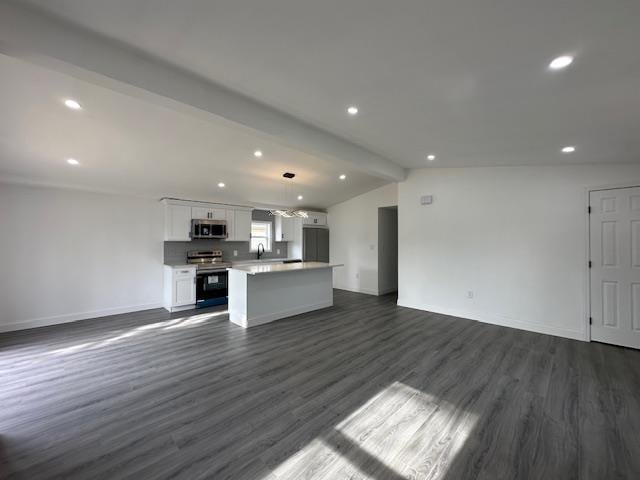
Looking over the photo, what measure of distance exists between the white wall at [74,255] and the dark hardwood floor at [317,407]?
2.71ft

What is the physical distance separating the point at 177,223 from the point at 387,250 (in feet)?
16.4

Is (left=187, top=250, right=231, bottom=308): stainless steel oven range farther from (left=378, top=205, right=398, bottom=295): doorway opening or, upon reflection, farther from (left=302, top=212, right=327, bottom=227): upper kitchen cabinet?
(left=378, top=205, right=398, bottom=295): doorway opening

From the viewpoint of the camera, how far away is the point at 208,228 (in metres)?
5.87

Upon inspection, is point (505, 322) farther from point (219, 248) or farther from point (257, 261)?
point (219, 248)

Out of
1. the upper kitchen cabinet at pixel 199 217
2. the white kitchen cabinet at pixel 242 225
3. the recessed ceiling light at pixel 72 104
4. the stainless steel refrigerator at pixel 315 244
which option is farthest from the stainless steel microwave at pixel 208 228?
the recessed ceiling light at pixel 72 104

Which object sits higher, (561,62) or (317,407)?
(561,62)

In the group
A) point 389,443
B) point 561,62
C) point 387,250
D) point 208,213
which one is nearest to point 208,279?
point 208,213

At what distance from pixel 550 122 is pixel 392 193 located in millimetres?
4069

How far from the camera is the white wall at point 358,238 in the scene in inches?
274

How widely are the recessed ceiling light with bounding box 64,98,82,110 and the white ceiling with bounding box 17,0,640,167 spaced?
1.22 m

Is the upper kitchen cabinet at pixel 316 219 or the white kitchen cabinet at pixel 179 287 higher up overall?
the upper kitchen cabinet at pixel 316 219

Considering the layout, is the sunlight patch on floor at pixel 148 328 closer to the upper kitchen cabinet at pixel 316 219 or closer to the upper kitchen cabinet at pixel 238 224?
the upper kitchen cabinet at pixel 238 224

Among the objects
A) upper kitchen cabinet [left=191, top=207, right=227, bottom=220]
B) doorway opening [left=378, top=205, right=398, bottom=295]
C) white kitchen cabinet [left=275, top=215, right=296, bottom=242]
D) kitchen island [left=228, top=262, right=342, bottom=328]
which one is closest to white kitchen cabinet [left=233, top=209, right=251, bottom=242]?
upper kitchen cabinet [left=191, top=207, right=227, bottom=220]

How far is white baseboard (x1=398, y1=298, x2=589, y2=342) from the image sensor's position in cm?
384
